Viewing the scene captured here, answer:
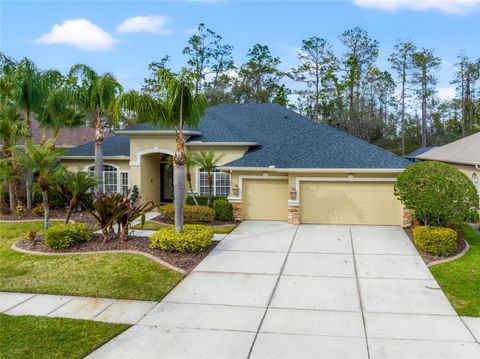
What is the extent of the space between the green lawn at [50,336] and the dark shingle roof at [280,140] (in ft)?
31.9

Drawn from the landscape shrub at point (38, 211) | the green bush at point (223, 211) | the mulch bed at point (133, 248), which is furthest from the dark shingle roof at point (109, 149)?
the mulch bed at point (133, 248)

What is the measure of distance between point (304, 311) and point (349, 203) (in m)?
8.39

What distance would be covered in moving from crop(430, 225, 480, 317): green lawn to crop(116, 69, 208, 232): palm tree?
6.88m

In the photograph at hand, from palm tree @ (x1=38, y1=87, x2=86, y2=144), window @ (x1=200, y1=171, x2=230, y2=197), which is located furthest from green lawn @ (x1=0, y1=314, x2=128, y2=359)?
window @ (x1=200, y1=171, x2=230, y2=197)

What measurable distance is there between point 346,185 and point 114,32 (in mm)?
10577

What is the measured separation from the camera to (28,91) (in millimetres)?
16281

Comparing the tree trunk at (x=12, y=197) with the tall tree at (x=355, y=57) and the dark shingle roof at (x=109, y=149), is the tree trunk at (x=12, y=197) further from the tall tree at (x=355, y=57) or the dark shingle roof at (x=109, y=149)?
the tall tree at (x=355, y=57)

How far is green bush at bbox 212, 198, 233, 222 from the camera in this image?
15820 millimetres

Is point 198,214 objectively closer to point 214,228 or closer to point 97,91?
point 214,228

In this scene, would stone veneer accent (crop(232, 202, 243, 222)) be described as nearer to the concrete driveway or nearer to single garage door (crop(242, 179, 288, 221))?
single garage door (crop(242, 179, 288, 221))

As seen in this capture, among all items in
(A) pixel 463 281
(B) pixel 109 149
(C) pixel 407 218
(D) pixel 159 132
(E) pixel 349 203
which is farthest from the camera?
(B) pixel 109 149

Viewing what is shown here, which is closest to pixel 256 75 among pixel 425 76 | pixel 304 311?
pixel 425 76

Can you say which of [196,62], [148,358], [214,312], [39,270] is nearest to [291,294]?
[214,312]

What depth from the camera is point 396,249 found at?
11773 mm
